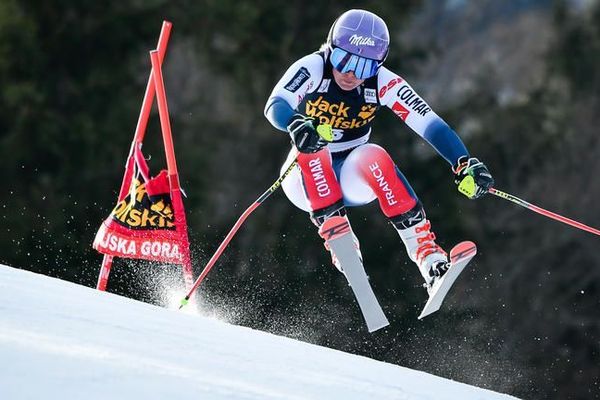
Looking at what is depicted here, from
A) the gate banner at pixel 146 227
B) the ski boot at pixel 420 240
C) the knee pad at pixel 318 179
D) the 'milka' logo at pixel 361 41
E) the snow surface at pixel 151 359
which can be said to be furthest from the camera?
the gate banner at pixel 146 227

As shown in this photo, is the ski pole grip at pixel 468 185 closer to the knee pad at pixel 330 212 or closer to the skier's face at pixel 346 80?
the knee pad at pixel 330 212

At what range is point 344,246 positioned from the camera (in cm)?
570

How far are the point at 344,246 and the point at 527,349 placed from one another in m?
13.1

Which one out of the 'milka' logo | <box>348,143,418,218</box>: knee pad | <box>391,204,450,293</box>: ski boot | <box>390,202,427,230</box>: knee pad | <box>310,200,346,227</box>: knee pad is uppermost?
the 'milka' logo

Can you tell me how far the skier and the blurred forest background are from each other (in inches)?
353

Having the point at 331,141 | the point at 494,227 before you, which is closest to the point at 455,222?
the point at 494,227

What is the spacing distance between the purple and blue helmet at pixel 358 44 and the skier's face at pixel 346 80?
7cm

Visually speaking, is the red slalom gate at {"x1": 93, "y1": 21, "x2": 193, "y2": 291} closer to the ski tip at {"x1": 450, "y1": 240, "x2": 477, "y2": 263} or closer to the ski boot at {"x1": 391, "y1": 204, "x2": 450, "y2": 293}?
the ski boot at {"x1": 391, "y1": 204, "x2": 450, "y2": 293}

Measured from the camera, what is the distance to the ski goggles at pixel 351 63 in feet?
19.1

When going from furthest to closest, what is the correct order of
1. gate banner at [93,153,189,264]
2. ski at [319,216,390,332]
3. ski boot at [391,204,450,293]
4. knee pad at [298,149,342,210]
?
1. gate banner at [93,153,189,264]
2. ski boot at [391,204,450,293]
3. knee pad at [298,149,342,210]
4. ski at [319,216,390,332]

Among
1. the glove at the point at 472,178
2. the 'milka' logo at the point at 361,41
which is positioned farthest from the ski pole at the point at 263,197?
the glove at the point at 472,178

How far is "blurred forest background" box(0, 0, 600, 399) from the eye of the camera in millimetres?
16766

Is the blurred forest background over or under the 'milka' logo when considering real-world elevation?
under

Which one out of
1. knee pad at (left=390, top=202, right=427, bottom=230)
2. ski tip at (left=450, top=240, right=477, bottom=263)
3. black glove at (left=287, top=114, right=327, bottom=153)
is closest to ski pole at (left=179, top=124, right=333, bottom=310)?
black glove at (left=287, top=114, right=327, bottom=153)
